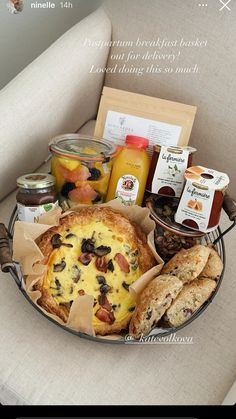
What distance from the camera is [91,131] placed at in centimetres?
143

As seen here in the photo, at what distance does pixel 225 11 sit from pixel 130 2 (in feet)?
0.93

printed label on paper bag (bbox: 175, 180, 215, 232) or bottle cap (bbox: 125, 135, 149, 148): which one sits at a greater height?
bottle cap (bbox: 125, 135, 149, 148)

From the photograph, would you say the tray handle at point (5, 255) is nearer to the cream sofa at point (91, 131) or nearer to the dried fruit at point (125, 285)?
the cream sofa at point (91, 131)

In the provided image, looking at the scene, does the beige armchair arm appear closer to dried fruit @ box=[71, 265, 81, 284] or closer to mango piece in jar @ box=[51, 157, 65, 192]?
mango piece in jar @ box=[51, 157, 65, 192]

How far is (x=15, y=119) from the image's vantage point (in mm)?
1154

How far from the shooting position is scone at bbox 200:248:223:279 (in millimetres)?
977

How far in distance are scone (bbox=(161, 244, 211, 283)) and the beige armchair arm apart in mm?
519

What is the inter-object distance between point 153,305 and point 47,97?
0.66 metres

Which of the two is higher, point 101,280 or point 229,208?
point 229,208

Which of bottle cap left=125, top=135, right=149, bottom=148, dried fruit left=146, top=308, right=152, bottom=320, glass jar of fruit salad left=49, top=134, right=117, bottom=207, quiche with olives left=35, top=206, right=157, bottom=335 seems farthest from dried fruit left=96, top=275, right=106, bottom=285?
bottle cap left=125, top=135, right=149, bottom=148

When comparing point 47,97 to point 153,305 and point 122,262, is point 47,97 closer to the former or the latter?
point 122,262

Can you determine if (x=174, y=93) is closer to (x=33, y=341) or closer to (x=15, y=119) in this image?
(x=15, y=119)

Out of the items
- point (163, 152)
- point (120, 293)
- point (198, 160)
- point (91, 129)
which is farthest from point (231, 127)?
point (120, 293)

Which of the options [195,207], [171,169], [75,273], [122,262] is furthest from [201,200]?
[75,273]
